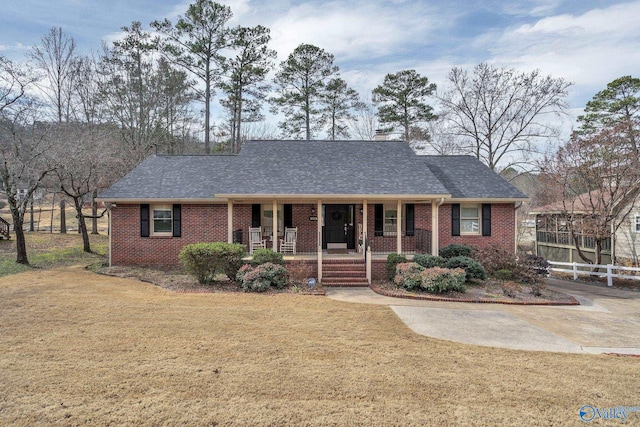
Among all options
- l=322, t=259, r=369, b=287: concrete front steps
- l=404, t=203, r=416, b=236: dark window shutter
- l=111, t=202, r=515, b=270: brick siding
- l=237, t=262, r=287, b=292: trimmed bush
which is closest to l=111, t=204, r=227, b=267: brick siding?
l=111, t=202, r=515, b=270: brick siding

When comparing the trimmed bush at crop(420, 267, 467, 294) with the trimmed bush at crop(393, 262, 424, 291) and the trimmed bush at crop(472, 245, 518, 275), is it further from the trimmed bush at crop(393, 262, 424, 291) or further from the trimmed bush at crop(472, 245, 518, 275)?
the trimmed bush at crop(472, 245, 518, 275)

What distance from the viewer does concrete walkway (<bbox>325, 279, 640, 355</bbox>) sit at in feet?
21.1

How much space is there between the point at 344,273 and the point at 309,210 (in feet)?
10.9

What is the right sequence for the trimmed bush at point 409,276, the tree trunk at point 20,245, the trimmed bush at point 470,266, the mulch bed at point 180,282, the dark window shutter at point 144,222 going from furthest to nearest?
the dark window shutter at point 144,222 → the tree trunk at point 20,245 → the trimmed bush at point 470,266 → the trimmed bush at point 409,276 → the mulch bed at point 180,282

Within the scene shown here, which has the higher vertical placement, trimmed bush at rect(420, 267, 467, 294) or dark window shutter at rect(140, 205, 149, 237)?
dark window shutter at rect(140, 205, 149, 237)

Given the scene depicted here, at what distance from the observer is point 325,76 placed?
2631 centimetres

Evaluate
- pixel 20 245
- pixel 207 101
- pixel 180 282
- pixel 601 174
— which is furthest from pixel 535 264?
pixel 207 101

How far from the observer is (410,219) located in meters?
13.9

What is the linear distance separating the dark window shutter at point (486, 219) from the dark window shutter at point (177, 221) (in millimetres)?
11746

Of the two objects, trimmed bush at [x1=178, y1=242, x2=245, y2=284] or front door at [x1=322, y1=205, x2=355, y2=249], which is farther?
front door at [x1=322, y1=205, x2=355, y2=249]

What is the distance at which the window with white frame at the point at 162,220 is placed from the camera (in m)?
13.8

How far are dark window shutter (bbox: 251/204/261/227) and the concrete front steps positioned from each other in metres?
3.41

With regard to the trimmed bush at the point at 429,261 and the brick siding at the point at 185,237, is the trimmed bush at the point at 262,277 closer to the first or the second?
the brick siding at the point at 185,237

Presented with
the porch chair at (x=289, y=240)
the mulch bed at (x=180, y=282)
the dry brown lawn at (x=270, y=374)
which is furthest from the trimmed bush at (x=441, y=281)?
the porch chair at (x=289, y=240)
